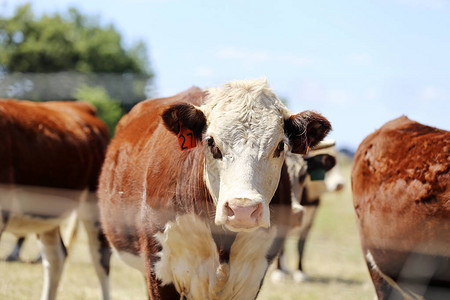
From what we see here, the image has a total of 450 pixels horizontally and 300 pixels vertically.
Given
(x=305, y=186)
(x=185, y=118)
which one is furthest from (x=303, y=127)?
(x=305, y=186)

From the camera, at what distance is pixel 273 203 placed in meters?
3.50

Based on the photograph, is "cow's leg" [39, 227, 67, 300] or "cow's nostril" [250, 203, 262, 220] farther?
"cow's leg" [39, 227, 67, 300]

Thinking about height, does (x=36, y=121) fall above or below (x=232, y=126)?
below

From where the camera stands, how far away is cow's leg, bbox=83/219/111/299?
555 cm

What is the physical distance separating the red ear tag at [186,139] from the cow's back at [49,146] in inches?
94.5

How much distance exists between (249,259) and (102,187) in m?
1.64

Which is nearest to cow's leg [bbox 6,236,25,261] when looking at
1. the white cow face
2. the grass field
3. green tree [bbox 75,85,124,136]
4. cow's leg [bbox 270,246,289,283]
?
the grass field

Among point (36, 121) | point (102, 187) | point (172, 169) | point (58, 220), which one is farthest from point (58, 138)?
point (172, 169)

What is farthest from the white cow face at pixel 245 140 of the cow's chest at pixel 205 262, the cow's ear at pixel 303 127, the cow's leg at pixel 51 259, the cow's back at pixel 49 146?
the cow's leg at pixel 51 259

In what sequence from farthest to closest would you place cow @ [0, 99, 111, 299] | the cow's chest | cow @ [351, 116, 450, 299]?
cow @ [0, 99, 111, 299]
cow @ [351, 116, 450, 299]
the cow's chest

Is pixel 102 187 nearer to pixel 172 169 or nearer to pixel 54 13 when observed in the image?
pixel 172 169

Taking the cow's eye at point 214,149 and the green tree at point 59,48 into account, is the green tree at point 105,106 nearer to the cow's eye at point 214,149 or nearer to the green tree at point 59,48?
the green tree at point 59,48

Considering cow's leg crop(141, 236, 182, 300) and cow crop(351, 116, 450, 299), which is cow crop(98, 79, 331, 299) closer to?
cow's leg crop(141, 236, 182, 300)

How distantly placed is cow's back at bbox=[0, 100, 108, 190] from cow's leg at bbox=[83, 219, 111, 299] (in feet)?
1.41
